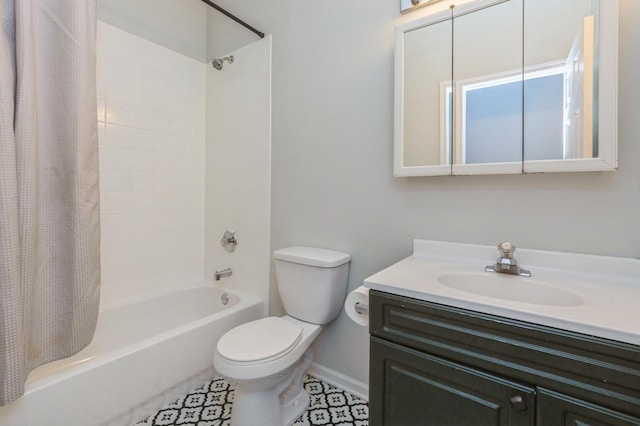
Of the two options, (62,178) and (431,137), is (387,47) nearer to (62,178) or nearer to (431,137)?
(431,137)

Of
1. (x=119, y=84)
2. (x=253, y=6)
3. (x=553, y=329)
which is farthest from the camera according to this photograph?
(x=253, y=6)

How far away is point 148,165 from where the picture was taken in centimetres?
200

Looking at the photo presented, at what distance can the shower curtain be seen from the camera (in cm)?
98

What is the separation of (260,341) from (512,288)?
1.03 m

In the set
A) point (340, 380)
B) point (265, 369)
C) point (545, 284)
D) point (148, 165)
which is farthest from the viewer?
point (148, 165)

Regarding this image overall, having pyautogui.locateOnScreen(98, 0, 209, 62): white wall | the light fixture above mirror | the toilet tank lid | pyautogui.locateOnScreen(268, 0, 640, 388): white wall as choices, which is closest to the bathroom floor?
pyautogui.locateOnScreen(268, 0, 640, 388): white wall

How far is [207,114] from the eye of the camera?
7.57 ft

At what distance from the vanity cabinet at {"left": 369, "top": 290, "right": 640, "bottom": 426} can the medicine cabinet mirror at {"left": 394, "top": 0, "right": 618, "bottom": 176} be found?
63cm

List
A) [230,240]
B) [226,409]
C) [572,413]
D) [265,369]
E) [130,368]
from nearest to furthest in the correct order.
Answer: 1. [572,413]
2. [265,369]
3. [130,368]
4. [226,409]
5. [230,240]

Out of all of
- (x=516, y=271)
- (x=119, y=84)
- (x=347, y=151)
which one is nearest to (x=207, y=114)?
(x=119, y=84)

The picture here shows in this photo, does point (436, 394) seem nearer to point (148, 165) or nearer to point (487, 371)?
point (487, 371)

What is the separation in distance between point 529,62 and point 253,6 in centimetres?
169

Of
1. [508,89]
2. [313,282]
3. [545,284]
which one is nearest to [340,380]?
[313,282]

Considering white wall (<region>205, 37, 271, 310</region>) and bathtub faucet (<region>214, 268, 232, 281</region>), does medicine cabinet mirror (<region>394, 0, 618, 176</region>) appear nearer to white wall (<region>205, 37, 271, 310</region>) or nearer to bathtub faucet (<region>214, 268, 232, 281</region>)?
white wall (<region>205, 37, 271, 310</region>)
